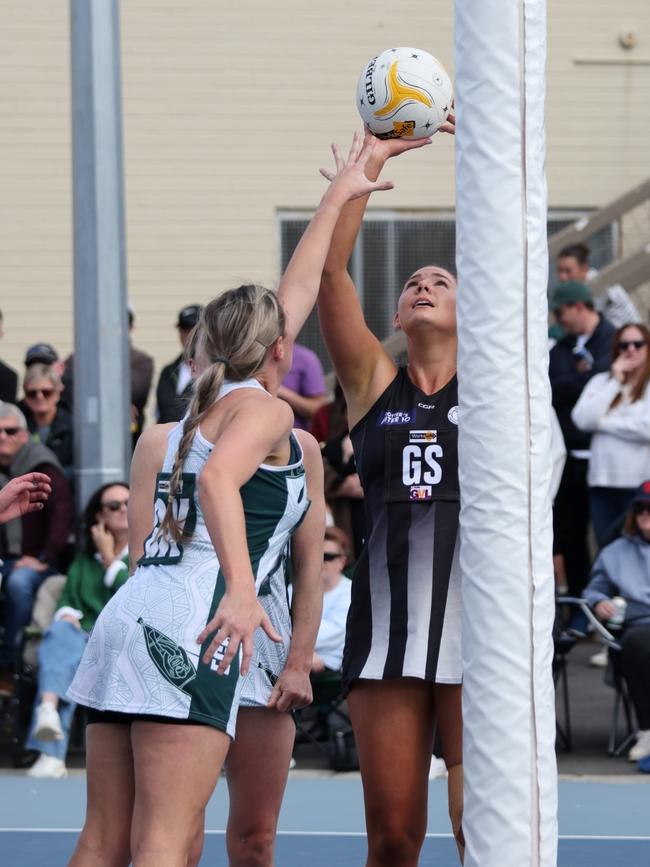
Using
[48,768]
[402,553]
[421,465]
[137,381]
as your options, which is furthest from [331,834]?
[137,381]

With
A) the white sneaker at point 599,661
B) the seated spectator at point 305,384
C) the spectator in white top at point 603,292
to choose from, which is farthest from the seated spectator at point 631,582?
the spectator in white top at point 603,292

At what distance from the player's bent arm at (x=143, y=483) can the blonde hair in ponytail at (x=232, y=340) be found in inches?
8.6

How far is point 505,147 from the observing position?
301cm

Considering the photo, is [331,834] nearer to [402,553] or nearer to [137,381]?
[402,553]

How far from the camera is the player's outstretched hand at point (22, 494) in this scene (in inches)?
170

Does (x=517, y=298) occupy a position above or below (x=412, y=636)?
above

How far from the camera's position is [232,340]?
3.77 meters

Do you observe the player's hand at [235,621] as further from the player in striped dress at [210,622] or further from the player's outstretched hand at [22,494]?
the player's outstretched hand at [22,494]

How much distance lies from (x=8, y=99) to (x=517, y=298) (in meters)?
11.9

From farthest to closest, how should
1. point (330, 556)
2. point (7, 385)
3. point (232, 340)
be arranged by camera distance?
point (7, 385)
point (330, 556)
point (232, 340)

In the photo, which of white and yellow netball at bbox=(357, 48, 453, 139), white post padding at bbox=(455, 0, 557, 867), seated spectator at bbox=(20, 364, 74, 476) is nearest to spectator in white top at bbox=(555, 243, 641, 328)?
seated spectator at bbox=(20, 364, 74, 476)

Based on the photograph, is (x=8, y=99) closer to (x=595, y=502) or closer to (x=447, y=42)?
(x=447, y=42)

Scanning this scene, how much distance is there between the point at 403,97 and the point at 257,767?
1.87 meters

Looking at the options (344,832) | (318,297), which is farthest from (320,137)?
(318,297)
